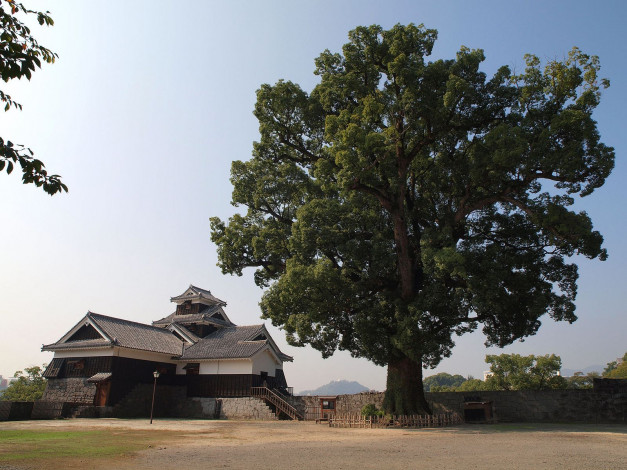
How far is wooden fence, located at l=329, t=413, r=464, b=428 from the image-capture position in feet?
60.2

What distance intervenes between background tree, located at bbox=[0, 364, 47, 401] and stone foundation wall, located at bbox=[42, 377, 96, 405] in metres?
14.8

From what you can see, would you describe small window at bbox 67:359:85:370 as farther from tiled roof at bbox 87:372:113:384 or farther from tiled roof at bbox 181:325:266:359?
tiled roof at bbox 181:325:266:359

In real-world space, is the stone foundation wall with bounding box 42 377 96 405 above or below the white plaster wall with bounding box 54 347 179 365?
below

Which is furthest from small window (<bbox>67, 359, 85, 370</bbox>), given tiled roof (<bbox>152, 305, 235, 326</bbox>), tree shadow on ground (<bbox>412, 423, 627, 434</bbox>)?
tree shadow on ground (<bbox>412, 423, 627, 434</bbox>)

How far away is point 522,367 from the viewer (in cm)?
4106

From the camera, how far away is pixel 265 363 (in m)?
32.3

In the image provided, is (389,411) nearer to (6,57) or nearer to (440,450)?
(440,450)

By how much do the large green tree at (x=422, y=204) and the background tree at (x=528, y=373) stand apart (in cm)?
2477

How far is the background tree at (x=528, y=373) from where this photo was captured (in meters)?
39.8

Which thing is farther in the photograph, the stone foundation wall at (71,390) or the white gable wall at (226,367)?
the white gable wall at (226,367)

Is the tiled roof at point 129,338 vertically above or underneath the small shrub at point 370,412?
above

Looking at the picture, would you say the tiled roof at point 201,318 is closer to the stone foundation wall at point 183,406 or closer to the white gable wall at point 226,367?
the white gable wall at point 226,367

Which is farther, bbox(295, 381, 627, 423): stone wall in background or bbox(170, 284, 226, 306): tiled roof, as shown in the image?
bbox(170, 284, 226, 306): tiled roof

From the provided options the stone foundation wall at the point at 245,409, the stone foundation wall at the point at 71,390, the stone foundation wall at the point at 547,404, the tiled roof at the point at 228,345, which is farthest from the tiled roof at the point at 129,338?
the stone foundation wall at the point at 547,404
